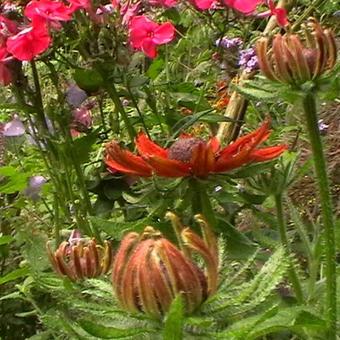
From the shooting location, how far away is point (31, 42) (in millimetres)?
1198

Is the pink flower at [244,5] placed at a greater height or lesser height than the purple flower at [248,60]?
lesser

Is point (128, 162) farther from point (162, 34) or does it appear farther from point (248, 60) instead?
point (248, 60)

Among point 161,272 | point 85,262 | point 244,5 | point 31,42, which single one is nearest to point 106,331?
point 161,272

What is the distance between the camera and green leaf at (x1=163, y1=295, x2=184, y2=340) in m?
0.67

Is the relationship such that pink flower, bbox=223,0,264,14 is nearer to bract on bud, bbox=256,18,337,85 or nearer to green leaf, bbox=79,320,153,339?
bract on bud, bbox=256,18,337,85

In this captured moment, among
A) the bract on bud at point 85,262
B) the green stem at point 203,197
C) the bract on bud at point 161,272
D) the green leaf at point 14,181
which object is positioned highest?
the green leaf at point 14,181

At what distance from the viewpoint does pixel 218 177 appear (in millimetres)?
1027

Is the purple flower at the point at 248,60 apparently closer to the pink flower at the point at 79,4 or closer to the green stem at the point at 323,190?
the pink flower at the point at 79,4

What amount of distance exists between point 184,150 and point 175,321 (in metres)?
0.39

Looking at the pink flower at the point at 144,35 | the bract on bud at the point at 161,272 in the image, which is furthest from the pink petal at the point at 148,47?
the bract on bud at the point at 161,272

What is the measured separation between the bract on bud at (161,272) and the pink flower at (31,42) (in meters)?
0.52

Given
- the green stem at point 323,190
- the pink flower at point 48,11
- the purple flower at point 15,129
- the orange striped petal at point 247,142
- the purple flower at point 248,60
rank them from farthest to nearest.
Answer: the purple flower at point 248,60
the purple flower at point 15,129
the pink flower at point 48,11
the orange striped petal at point 247,142
the green stem at point 323,190

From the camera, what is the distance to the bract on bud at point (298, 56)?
92cm

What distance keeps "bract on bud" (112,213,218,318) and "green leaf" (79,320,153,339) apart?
2cm
